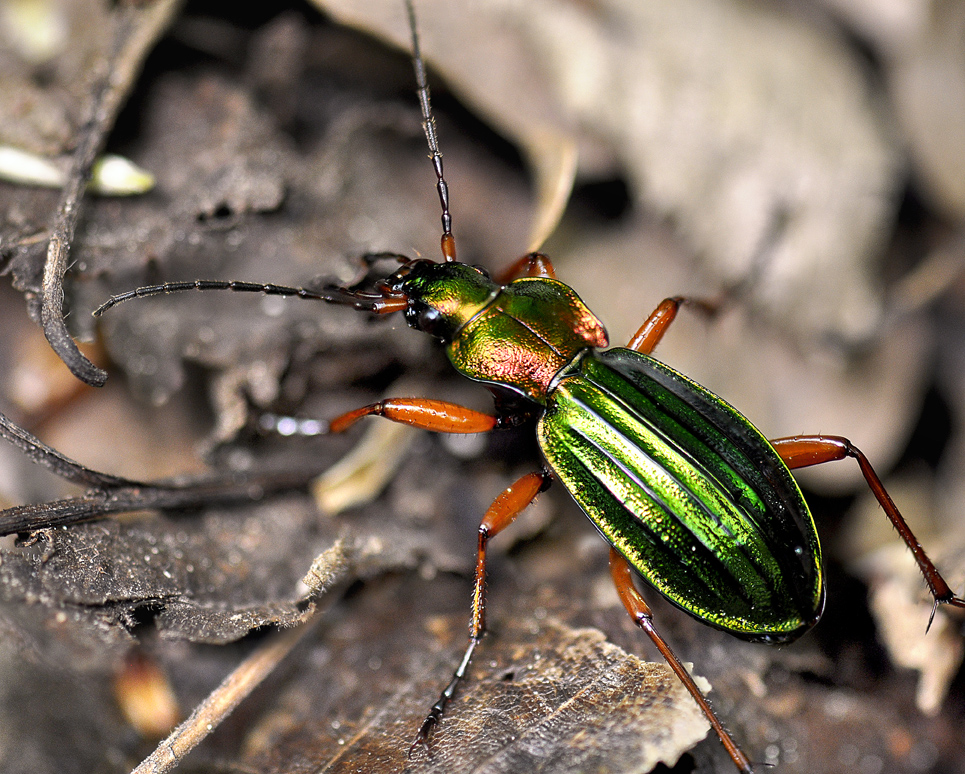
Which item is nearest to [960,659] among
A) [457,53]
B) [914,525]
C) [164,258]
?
[914,525]

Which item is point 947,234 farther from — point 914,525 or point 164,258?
point 164,258

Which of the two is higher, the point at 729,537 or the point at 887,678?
the point at 729,537

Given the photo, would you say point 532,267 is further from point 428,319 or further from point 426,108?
point 426,108

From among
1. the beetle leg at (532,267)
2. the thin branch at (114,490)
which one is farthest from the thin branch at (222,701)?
the beetle leg at (532,267)

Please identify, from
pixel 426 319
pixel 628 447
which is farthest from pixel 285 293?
pixel 628 447

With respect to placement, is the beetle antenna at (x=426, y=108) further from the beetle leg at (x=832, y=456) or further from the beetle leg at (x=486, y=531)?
the beetle leg at (x=832, y=456)

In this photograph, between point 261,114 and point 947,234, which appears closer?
point 261,114
